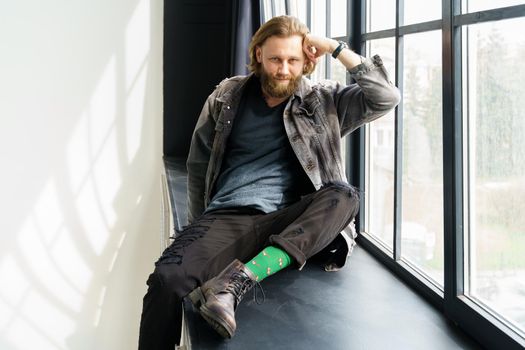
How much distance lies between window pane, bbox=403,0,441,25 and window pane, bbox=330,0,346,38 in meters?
0.60

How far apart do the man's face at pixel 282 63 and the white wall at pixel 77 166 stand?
94.3 inches

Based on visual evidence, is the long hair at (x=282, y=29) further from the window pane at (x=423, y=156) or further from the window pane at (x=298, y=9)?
the window pane at (x=298, y=9)

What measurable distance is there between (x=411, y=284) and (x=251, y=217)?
57cm

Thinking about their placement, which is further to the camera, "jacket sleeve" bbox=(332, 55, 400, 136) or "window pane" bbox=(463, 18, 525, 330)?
"jacket sleeve" bbox=(332, 55, 400, 136)

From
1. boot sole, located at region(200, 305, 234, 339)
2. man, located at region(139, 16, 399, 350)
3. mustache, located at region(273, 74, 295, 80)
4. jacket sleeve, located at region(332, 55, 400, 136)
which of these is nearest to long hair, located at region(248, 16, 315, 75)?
man, located at region(139, 16, 399, 350)

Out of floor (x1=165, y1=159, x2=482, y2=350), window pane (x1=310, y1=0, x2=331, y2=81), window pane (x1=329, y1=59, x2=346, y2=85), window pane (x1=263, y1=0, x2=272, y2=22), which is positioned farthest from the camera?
window pane (x1=263, y1=0, x2=272, y2=22)

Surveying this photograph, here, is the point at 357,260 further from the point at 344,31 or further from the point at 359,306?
the point at 344,31

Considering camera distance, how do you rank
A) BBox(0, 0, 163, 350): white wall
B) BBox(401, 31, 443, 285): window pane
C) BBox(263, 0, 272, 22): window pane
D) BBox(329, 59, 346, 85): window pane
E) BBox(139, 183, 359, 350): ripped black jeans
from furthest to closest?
BBox(0, 0, 163, 350): white wall → BBox(263, 0, 272, 22): window pane → BBox(329, 59, 346, 85): window pane → BBox(401, 31, 443, 285): window pane → BBox(139, 183, 359, 350): ripped black jeans

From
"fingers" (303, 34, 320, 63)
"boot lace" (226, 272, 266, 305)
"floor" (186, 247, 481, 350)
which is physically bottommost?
"floor" (186, 247, 481, 350)

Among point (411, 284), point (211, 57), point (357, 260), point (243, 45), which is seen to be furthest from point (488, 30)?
point (211, 57)

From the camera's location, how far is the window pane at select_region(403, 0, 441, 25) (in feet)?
5.64

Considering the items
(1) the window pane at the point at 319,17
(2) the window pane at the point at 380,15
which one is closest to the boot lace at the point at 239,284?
(2) the window pane at the point at 380,15

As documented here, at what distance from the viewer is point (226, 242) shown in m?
1.75

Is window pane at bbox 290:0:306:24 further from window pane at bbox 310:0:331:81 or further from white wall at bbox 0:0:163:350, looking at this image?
white wall at bbox 0:0:163:350
